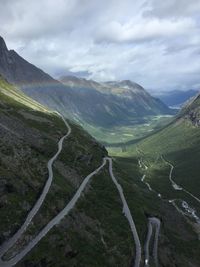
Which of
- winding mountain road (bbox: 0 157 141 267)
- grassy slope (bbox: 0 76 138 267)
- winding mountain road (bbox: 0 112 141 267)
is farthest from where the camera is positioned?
grassy slope (bbox: 0 76 138 267)

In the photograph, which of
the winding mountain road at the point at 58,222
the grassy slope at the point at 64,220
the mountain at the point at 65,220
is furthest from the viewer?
the grassy slope at the point at 64,220

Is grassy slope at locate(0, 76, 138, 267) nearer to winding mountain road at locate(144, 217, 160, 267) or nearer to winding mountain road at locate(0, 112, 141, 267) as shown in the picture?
winding mountain road at locate(0, 112, 141, 267)

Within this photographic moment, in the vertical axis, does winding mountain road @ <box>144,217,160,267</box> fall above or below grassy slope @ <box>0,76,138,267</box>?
below

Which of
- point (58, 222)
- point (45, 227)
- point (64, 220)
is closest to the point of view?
point (45, 227)

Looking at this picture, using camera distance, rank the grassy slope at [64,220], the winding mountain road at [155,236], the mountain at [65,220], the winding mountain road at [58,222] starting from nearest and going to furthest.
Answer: the winding mountain road at [58,222], the mountain at [65,220], the grassy slope at [64,220], the winding mountain road at [155,236]

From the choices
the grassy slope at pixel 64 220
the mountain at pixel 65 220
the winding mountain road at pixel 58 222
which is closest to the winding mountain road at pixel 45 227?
the winding mountain road at pixel 58 222

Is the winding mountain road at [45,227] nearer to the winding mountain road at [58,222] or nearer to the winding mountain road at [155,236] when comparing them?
the winding mountain road at [58,222]

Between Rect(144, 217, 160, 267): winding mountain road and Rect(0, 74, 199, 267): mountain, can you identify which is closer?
Rect(0, 74, 199, 267): mountain

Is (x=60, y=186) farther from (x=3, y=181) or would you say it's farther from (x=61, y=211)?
(x=3, y=181)

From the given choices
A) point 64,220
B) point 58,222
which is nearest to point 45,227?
point 58,222

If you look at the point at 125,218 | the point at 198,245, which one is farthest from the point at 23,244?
the point at 198,245

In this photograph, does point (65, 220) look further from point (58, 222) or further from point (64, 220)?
point (58, 222)

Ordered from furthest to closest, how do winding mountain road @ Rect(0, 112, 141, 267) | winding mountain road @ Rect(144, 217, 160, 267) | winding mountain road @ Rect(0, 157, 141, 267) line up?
winding mountain road @ Rect(144, 217, 160, 267)
winding mountain road @ Rect(0, 112, 141, 267)
winding mountain road @ Rect(0, 157, 141, 267)

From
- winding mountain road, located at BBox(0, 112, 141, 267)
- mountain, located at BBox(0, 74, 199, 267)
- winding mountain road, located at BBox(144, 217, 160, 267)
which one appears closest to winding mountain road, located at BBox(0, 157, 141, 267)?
winding mountain road, located at BBox(0, 112, 141, 267)
